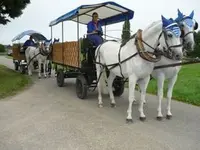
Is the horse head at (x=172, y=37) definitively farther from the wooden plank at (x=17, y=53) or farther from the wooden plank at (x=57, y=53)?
the wooden plank at (x=17, y=53)

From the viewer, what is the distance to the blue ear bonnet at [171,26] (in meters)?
6.19

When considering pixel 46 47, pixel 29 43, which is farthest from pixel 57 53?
pixel 29 43

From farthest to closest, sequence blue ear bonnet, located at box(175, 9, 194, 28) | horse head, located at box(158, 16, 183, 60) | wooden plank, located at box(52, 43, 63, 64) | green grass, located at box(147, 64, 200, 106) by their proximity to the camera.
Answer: wooden plank, located at box(52, 43, 63, 64)
green grass, located at box(147, 64, 200, 106)
blue ear bonnet, located at box(175, 9, 194, 28)
horse head, located at box(158, 16, 183, 60)

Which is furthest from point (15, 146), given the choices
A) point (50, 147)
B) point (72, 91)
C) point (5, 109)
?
point (72, 91)

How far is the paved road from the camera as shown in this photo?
5.66m

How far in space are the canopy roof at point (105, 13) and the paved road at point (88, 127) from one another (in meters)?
2.89

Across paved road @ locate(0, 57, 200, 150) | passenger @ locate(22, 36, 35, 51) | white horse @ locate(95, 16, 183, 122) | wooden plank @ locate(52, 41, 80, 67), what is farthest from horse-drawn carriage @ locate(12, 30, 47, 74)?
white horse @ locate(95, 16, 183, 122)

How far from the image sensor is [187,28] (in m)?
6.52

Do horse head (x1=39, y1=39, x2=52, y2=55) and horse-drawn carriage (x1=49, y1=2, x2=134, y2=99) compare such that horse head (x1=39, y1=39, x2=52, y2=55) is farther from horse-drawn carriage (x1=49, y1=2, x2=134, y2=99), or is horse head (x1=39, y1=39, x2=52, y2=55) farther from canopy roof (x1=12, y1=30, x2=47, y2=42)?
horse-drawn carriage (x1=49, y1=2, x2=134, y2=99)

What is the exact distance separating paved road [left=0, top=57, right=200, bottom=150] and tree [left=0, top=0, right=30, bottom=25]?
642cm

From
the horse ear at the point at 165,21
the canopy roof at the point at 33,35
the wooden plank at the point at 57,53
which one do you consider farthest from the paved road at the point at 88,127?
the canopy roof at the point at 33,35

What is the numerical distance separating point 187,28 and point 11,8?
35.3 feet

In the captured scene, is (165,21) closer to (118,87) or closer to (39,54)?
(118,87)

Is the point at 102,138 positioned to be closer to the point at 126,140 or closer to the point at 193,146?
the point at 126,140
